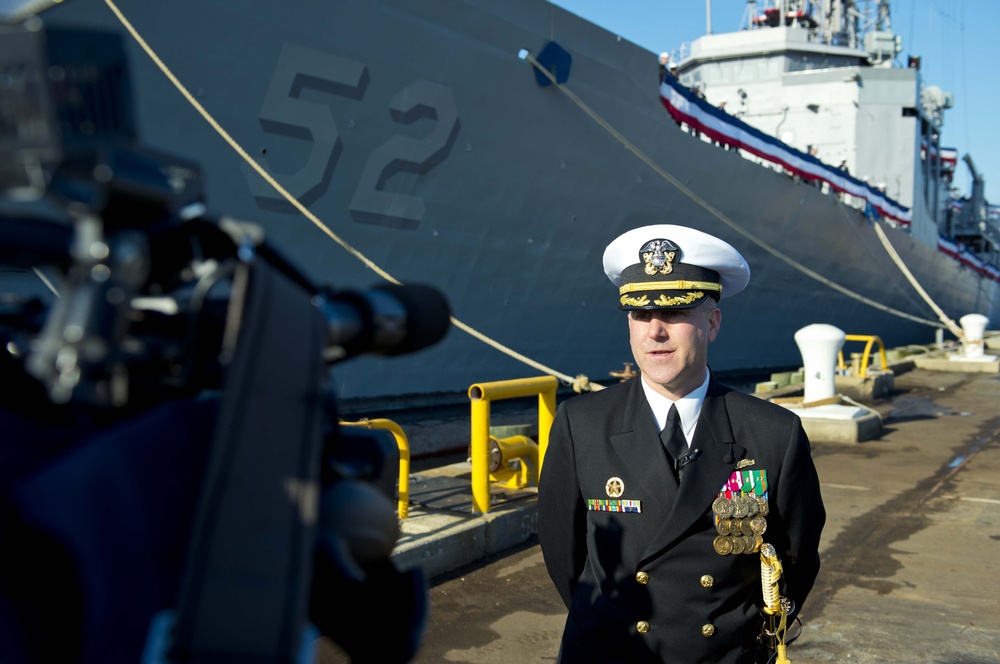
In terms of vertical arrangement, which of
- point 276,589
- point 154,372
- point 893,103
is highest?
point 893,103

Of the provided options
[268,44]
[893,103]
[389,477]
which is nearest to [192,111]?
[268,44]

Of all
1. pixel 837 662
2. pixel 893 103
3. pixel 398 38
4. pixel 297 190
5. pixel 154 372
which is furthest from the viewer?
pixel 893 103

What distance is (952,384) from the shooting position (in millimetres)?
14031

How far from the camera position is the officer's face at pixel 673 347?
2.20 meters

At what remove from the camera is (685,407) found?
2240 mm

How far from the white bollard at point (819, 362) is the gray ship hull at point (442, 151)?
114 inches

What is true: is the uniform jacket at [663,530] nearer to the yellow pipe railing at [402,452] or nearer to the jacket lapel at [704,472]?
the jacket lapel at [704,472]

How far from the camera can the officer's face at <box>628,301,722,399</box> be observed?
2.20m

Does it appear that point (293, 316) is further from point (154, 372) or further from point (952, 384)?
point (952, 384)

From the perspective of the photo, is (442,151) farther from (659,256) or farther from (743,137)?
(659,256)

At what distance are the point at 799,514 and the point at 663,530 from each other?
36 cm

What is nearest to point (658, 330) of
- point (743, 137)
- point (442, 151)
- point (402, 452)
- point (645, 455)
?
point (645, 455)

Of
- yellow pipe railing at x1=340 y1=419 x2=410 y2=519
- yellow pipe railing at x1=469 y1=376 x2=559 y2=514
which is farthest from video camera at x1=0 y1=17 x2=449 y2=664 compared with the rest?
yellow pipe railing at x1=469 y1=376 x2=559 y2=514

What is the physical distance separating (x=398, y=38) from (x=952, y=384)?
10.1 m
